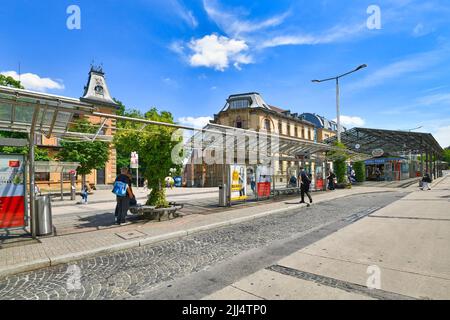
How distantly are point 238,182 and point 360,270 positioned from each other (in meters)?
8.73

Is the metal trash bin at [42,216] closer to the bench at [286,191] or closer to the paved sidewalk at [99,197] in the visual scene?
the paved sidewalk at [99,197]

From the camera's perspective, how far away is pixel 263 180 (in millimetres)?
14508

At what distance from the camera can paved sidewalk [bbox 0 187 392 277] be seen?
15.7 feet

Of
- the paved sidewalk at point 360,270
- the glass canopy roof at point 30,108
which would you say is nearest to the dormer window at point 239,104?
the glass canopy roof at point 30,108

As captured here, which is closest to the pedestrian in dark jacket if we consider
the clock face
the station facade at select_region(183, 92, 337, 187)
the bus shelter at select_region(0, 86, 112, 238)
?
the bus shelter at select_region(0, 86, 112, 238)

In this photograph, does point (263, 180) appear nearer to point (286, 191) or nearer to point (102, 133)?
point (286, 191)

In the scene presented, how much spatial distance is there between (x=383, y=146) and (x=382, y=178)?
4947 millimetres

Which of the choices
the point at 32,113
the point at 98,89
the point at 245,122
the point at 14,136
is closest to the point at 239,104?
the point at 245,122

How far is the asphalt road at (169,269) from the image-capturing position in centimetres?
360

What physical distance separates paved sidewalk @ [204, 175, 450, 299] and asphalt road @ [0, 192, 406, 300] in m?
0.36

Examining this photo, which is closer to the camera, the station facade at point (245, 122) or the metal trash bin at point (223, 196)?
the metal trash bin at point (223, 196)

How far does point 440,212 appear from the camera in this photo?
9.48 meters

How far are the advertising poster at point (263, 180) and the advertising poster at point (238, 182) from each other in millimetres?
1505
